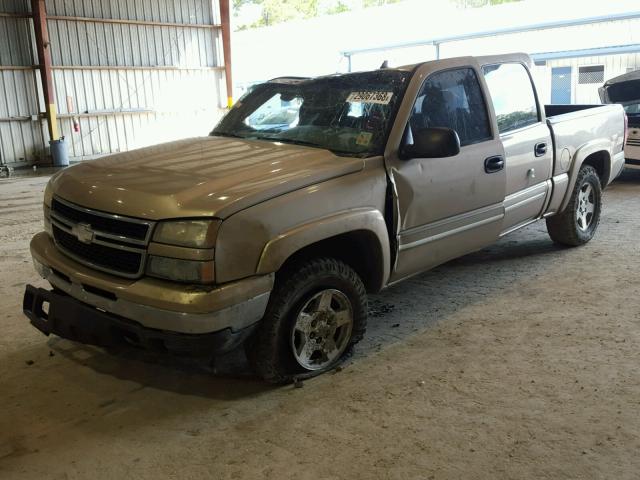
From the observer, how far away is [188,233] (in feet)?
9.61

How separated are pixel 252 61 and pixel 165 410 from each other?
1037 inches

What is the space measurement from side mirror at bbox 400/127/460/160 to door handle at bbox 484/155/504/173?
29.1 inches

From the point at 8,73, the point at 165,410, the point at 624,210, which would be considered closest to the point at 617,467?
the point at 165,410

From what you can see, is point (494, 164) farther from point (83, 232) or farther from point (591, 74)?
point (591, 74)

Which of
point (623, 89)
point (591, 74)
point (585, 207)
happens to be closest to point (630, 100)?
point (623, 89)

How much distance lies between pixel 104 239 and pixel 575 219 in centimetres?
458

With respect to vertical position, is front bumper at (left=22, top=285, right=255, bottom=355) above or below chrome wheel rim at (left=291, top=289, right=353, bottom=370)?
above

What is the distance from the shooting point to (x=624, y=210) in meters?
7.75

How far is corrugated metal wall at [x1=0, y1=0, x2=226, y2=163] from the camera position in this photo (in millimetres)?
15156

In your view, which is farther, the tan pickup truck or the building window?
the building window

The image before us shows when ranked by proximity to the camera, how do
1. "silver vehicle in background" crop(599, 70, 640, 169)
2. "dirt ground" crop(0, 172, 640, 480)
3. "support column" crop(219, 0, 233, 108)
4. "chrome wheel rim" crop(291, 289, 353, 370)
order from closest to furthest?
"dirt ground" crop(0, 172, 640, 480) → "chrome wheel rim" crop(291, 289, 353, 370) → "silver vehicle in background" crop(599, 70, 640, 169) → "support column" crop(219, 0, 233, 108)

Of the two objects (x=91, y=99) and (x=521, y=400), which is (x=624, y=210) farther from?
(x=91, y=99)

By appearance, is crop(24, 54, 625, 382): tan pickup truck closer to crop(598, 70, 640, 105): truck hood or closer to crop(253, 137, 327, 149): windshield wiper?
crop(253, 137, 327, 149): windshield wiper

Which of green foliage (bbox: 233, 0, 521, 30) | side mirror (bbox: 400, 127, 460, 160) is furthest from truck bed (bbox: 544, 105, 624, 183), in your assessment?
green foliage (bbox: 233, 0, 521, 30)
